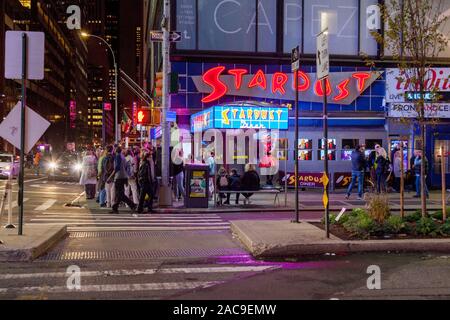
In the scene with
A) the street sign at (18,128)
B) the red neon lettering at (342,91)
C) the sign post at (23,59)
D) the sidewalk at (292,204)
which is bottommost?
the sidewalk at (292,204)

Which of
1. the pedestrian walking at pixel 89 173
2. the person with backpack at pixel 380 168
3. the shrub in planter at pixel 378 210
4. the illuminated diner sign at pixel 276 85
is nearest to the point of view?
the shrub in planter at pixel 378 210

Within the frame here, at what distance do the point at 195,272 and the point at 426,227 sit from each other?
479 centimetres

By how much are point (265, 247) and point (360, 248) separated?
1.65 metres

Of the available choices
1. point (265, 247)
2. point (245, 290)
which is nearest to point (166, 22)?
point (265, 247)

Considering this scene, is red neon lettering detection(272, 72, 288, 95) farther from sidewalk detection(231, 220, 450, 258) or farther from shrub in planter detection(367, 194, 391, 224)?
sidewalk detection(231, 220, 450, 258)

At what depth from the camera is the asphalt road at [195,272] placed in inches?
263

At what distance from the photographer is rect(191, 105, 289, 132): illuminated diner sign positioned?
2298 cm

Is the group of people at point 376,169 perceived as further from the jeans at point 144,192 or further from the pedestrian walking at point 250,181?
the jeans at point 144,192

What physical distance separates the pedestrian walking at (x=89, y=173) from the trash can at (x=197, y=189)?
384 centimetres

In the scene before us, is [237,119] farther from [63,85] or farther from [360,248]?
[63,85]

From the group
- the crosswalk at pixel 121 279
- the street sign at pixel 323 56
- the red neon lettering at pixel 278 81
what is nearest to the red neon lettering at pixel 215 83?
the red neon lettering at pixel 278 81

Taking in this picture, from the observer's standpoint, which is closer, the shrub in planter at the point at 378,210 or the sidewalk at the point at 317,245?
the sidewalk at the point at 317,245

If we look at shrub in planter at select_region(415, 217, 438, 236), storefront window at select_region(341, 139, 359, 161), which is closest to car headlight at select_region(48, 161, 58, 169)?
storefront window at select_region(341, 139, 359, 161)
